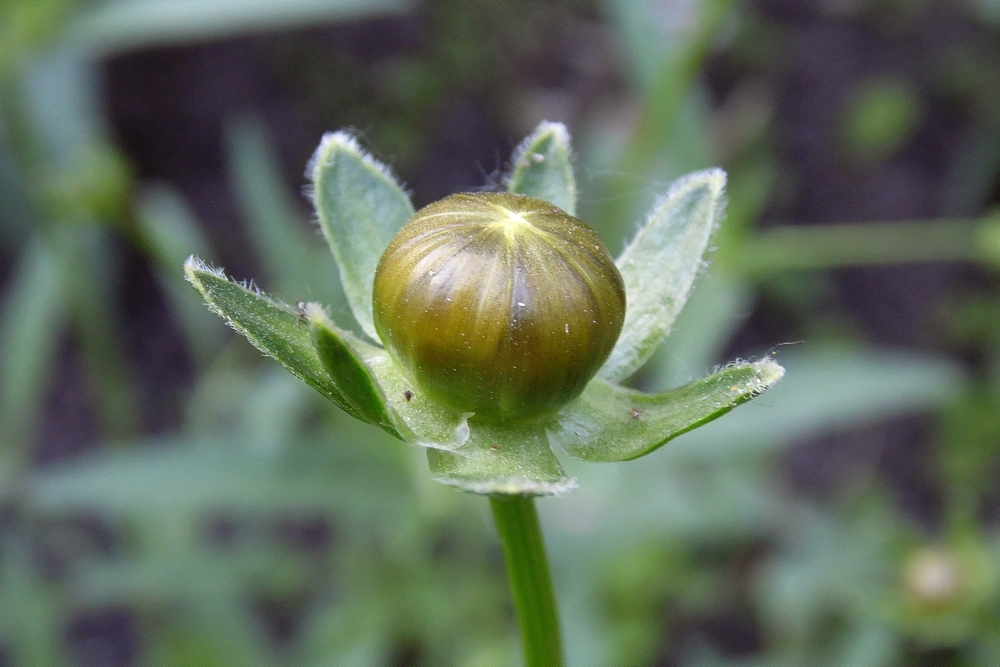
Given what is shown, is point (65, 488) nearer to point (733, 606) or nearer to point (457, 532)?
point (457, 532)

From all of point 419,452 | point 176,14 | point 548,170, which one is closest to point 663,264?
point 548,170

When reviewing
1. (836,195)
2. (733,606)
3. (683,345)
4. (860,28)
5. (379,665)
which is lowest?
(379,665)

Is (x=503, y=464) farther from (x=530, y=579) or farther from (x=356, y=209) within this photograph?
(x=356, y=209)

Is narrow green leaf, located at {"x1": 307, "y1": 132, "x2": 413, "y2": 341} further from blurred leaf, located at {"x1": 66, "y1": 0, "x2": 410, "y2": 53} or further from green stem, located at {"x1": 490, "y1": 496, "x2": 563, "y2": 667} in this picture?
blurred leaf, located at {"x1": 66, "y1": 0, "x2": 410, "y2": 53}

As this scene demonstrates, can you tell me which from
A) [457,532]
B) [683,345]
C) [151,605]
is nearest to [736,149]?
[683,345]

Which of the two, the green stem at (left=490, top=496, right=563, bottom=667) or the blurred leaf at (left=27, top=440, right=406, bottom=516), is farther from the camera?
the blurred leaf at (left=27, top=440, right=406, bottom=516)

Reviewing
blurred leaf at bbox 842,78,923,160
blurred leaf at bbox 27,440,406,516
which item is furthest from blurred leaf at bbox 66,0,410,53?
blurred leaf at bbox 842,78,923,160

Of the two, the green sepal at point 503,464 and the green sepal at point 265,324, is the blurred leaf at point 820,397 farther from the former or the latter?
the green sepal at point 265,324

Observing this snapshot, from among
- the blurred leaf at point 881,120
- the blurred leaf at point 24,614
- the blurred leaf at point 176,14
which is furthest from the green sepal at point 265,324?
the blurred leaf at point 881,120
